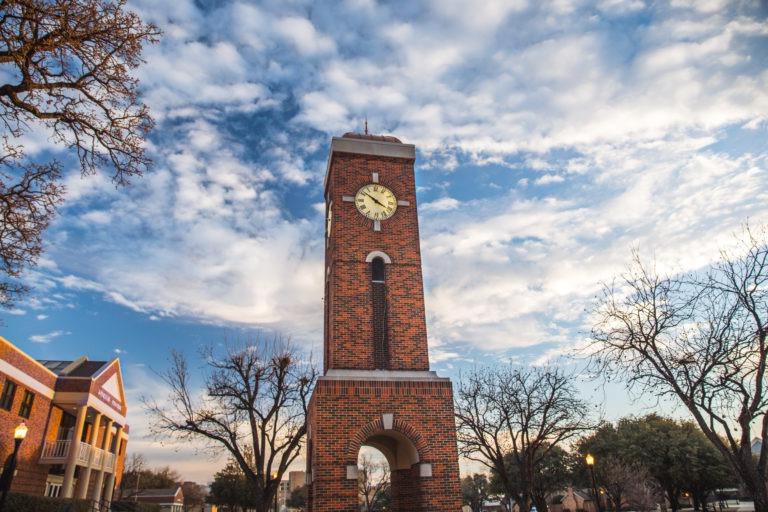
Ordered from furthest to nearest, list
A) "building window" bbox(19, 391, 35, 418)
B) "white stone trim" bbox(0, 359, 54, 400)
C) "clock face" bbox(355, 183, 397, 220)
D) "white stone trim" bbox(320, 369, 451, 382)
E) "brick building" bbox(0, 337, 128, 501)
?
"building window" bbox(19, 391, 35, 418) < "brick building" bbox(0, 337, 128, 501) < "white stone trim" bbox(0, 359, 54, 400) < "clock face" bbox(355, 183, 397, 220) < "white stone trim" bbox(320, 369, 451, 382)

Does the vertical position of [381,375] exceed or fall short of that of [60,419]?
it falls short

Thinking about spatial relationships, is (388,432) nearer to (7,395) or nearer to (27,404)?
(7,395)

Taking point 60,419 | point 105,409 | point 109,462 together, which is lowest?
point 109,462

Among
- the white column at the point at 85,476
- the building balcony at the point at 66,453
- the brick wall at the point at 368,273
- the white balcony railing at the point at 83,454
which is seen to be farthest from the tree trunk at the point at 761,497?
the white column at the point at 85,476

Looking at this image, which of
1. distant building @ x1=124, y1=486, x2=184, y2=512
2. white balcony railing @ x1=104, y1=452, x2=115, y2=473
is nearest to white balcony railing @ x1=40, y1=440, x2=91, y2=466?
white balcony railing @ x1=104, y1=452, x2=115, y2=473

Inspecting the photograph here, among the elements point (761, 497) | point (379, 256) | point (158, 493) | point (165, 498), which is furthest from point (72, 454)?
point (158, 493)

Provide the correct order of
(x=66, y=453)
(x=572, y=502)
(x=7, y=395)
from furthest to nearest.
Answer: (x=572, y=502) < (x=66, y=453) < (x=7, y=395)

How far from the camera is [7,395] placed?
23.1 meters

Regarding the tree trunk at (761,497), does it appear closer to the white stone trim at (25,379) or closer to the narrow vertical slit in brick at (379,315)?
Result: the narrow vertical slit in brick at (379,315)

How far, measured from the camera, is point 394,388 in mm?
15883

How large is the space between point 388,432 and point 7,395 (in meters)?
18.8

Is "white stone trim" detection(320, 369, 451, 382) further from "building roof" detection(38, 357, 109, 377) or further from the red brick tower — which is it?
"building roof" detection(38, 357, 109, 377)

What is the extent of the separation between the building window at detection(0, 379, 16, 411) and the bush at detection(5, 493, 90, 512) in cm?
504

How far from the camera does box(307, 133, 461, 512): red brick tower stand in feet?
49.1
